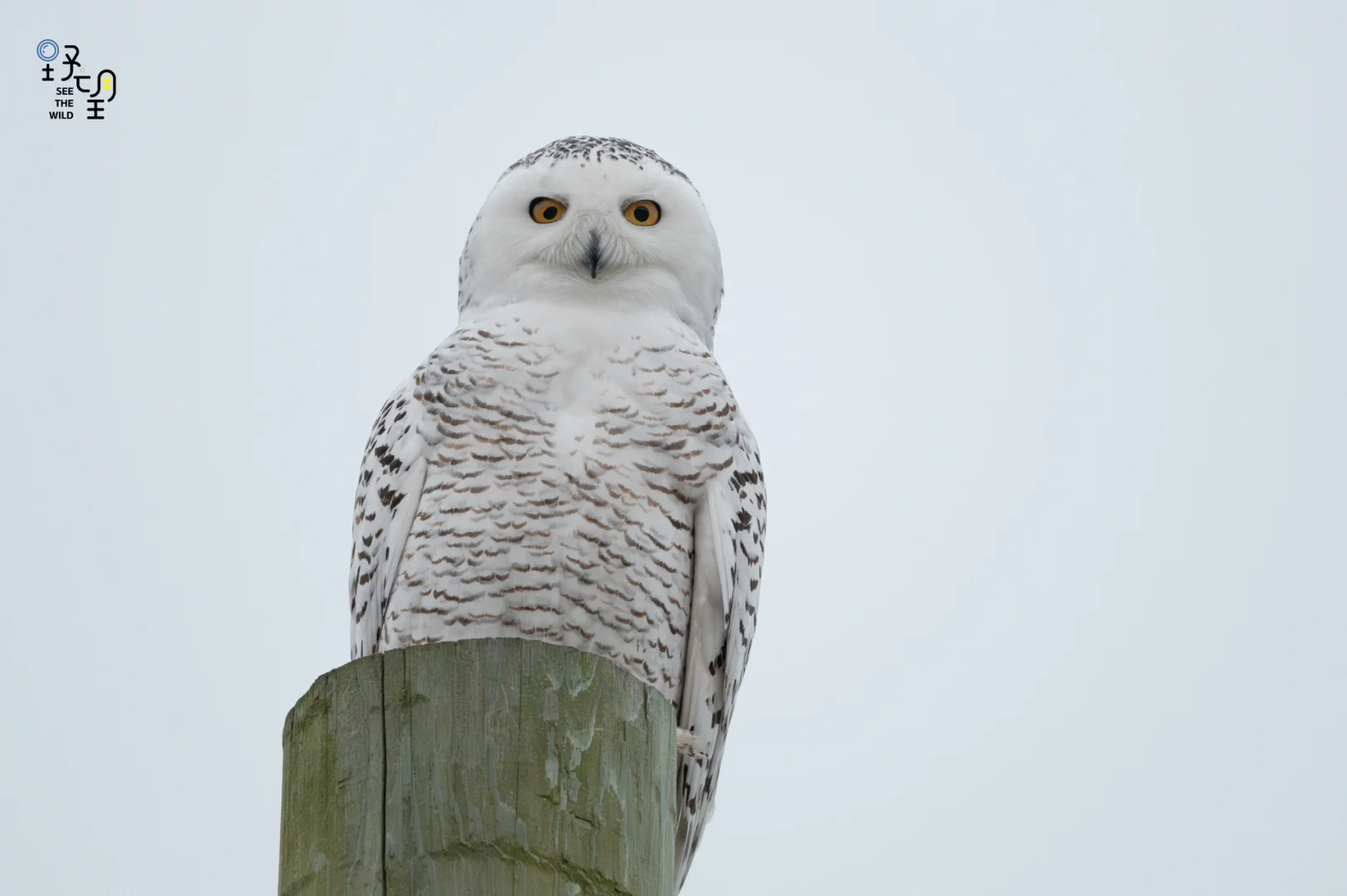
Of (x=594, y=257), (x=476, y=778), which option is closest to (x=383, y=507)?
(x=594, y=257)

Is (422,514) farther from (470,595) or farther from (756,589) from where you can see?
(756,589)

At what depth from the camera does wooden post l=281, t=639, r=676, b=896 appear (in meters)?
2.45

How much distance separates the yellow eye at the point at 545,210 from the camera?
16.2ft

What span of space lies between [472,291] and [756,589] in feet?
4.44

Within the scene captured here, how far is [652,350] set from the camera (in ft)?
15.0

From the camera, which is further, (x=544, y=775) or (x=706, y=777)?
(x=706, y=777)

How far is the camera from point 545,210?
4.95 meters

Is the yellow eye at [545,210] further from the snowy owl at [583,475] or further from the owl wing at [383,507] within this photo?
the owl wing at [383,507]

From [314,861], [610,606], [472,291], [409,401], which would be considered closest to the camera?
[314,861]

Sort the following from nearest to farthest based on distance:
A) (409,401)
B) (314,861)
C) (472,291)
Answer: (314,861), (409,401), (472,291)

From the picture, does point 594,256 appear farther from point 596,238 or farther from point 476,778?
point 476,778

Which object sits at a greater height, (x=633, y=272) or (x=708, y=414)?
(x=633, y=272)

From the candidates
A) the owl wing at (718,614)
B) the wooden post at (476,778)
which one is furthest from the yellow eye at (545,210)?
the wooden post at (476,778)

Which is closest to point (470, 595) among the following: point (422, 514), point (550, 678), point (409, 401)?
point (422, 514)
